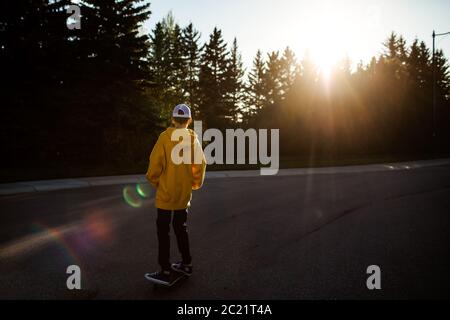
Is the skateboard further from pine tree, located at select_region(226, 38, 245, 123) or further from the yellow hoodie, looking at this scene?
pine tree, located at select_region(226, 38, 245, 123)

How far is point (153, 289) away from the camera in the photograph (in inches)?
165

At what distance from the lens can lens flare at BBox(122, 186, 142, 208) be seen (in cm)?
967

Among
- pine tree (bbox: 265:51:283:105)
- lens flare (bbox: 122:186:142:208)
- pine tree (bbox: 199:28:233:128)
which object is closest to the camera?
lens flare (bbox: 122:186:142:208)

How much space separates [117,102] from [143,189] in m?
13.6

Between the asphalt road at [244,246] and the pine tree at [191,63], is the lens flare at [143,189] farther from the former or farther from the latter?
the pine tree at [191,63]

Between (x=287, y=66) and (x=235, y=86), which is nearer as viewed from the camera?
(x=235, y=86)

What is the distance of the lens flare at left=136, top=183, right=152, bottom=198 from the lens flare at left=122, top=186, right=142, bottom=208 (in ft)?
0.42

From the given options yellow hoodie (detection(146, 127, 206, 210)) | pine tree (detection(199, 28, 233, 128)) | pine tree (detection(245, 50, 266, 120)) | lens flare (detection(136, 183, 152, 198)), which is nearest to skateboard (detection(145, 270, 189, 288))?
yellow hoodie (detection(146, 127, 206, 210))

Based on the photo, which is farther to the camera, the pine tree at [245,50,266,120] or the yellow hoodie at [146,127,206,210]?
the pine tree at [245,50,266,120]

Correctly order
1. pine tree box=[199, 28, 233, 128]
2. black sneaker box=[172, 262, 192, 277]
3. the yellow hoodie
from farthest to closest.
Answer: pine tree box=[199, 28, 233, 128] → black sneaker box=[172, 262, 192, 277] → the yellow hoodie

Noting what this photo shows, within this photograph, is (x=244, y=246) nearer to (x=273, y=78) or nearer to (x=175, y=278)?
(x=175, y=278)

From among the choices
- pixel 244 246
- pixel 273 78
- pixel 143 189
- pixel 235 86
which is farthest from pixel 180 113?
pixel 273 78

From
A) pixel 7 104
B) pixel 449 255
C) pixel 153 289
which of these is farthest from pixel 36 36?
pixel 449 255

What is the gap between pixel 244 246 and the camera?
5855 mm
